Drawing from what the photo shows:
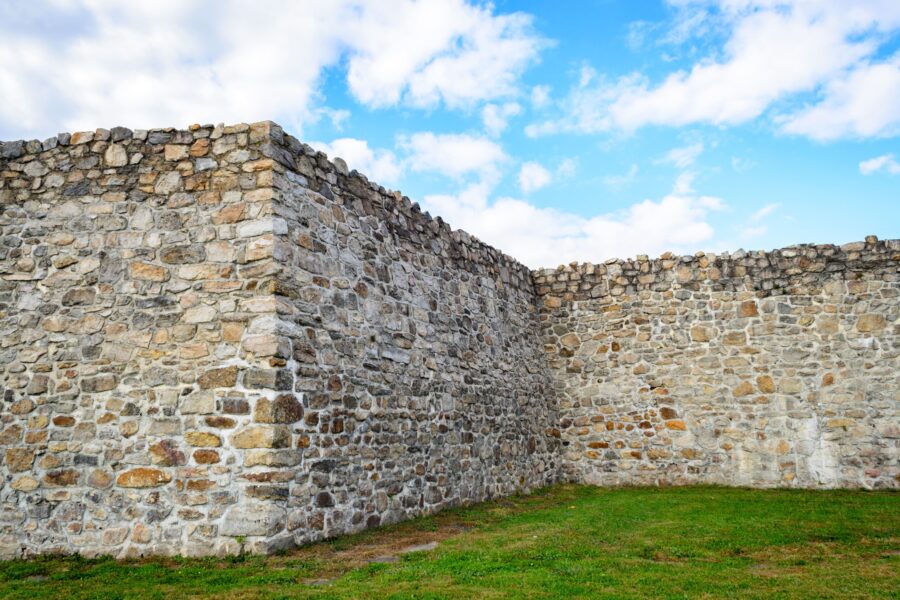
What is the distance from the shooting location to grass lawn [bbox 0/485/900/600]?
5812 mm

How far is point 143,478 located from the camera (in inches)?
295

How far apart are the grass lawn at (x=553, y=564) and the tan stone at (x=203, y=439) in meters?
1.17

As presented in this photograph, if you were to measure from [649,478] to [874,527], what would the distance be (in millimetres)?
5668

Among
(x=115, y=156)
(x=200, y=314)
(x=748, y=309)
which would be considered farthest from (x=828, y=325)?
(x=115, y=156)

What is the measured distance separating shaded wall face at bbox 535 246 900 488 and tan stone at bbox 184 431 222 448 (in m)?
9.14

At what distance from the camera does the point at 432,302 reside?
11.2m

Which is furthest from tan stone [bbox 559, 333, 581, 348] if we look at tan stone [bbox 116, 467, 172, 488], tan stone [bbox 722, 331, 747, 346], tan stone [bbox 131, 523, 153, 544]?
tan stone [bbox 131, 523, 153, 544]

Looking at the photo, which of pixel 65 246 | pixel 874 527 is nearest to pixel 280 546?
pixel 65 246

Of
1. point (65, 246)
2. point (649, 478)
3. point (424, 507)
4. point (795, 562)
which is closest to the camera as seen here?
point (795, 562)

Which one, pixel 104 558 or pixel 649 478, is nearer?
pixel 104 558

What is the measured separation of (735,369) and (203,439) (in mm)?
10464

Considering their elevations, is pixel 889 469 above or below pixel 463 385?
below

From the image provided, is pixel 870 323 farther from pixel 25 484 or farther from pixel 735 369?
pixel 25 484

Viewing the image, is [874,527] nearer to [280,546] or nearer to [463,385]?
[463,385]
